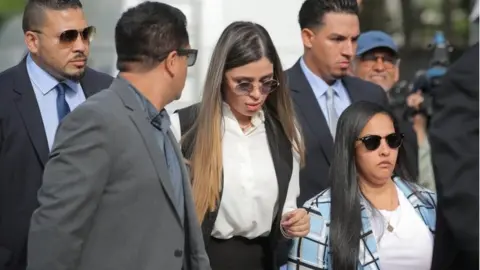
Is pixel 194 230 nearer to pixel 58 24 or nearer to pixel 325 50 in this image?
pixel 58 24

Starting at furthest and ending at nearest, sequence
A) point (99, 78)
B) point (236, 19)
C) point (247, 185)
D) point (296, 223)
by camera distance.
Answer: point (236, 19) < point (99, 78) < point (247, 185) < point (296, 223)

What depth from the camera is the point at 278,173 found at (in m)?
4.75

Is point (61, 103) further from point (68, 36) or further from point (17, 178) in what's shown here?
point (17, 178)

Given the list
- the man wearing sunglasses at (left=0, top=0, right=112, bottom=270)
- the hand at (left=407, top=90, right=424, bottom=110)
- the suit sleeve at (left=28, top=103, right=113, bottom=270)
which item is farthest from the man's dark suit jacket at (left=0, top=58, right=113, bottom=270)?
the hand at (left=407, top=90, right=424, bottom=110)

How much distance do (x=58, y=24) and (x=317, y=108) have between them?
1.32 meters

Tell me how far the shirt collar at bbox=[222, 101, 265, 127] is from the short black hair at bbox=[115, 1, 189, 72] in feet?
3.58

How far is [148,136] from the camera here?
3.64m

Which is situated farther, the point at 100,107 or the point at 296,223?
the point at 296,223

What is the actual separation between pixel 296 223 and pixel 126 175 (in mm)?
1158

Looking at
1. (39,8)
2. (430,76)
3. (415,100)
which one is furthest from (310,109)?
(415,100)

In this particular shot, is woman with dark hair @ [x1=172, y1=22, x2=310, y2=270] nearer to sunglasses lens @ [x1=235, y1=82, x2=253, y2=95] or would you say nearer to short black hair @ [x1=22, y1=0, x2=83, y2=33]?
sunglasses lens @ [x1=235, y1=82, x2=253, y2=95]

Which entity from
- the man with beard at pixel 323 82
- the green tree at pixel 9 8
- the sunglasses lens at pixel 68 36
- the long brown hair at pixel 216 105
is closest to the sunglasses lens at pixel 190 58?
the long brown hair at pixel 216 105

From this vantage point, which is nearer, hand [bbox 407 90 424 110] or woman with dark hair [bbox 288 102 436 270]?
woman with dark hair [bbox 288 102 436 270]

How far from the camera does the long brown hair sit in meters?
4.62
